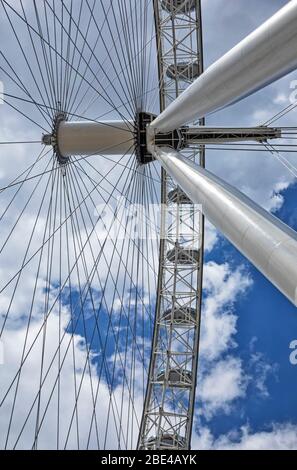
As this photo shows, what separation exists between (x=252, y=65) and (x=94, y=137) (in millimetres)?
9329

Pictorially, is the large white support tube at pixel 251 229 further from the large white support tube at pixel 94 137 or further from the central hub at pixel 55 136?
the large white support tube at pixel 94 137

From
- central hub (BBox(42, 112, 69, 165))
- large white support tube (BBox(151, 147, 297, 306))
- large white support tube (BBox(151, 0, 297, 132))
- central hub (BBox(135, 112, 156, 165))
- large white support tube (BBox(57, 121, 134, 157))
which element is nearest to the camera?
large white support tube (BBox(151, 147, 297, 306))

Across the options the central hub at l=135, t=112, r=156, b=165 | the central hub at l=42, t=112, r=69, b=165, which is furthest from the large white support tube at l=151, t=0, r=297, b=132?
the central hub at l=135, t=112, r=156, b=165

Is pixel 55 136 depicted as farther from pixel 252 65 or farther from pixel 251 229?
pixel 251 229

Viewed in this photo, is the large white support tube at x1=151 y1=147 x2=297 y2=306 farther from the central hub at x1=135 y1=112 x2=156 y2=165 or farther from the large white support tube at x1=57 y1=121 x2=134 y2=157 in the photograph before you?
the central hub at x1=135 y1=112 x2=156 y2=165

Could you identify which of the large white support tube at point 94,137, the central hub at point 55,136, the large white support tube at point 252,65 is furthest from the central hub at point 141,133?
the large white support tube at point 252,65

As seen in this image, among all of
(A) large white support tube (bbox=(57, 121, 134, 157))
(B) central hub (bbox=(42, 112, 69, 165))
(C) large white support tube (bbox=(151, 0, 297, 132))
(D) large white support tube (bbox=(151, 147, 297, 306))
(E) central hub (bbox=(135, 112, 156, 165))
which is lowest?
(D) large white support tube (bbox=(151, 147, 297, 306))

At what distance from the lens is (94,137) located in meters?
15.6

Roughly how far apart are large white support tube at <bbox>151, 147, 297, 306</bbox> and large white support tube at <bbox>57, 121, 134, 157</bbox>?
6.83 metres

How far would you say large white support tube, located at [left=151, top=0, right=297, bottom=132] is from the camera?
606 cm

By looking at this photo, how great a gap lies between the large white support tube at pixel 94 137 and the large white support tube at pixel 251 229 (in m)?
6.83
